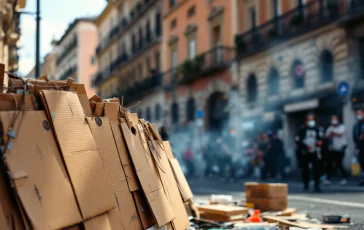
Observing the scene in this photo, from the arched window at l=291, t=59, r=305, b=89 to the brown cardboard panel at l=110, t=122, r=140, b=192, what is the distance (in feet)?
56.8

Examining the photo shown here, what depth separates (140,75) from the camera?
43812 mm

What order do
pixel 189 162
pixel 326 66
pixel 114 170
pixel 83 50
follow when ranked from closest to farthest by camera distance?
pixel 114 170 → pixel 326 66 → pixel 189 162 → pixel 83 50

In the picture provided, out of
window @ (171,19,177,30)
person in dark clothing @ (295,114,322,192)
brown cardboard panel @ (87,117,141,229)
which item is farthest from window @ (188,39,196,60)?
brown cardboard panel @ (87,117,141,229)

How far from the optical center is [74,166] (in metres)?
4.23

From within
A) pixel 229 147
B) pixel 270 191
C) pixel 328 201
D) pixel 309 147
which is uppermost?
pixel 229 147

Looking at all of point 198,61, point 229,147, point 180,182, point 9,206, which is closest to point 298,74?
point 229,147

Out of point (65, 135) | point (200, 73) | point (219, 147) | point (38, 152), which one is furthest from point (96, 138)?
point (200, 73)

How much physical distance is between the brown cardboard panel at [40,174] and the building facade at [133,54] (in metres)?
33.3

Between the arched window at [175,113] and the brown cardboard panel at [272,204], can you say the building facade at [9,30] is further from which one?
the arched window at [175,113]

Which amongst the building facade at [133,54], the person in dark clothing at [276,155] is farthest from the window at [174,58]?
the person in dark clothing at [276,155]

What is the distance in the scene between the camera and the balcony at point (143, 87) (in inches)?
1512

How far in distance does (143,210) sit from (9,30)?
737 inches

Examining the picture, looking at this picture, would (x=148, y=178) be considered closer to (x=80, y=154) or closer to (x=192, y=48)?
(x=80, y=154)

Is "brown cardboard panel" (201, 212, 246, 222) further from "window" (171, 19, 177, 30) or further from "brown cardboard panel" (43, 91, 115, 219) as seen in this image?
"window" (171, 19, 177, 30)
